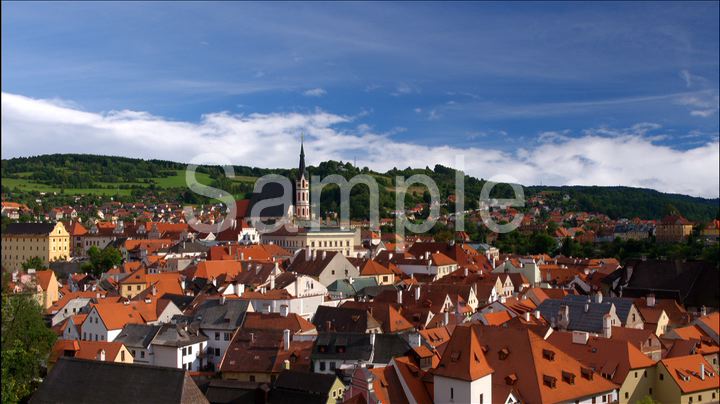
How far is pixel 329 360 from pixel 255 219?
248 feet

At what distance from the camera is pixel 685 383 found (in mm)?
28609

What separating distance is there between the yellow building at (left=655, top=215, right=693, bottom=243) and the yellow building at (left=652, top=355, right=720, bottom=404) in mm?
58702

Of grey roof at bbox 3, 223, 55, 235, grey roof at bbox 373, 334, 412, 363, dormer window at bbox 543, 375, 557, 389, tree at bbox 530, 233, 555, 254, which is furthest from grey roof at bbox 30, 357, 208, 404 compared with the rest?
tree at bbox 530, 233, 555, 254

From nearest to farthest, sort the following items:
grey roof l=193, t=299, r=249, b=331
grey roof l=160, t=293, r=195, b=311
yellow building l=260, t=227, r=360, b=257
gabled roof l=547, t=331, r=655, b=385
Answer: gabled roof l=547, t=331, r=655, b=385
grey roof l=193, t=299, r=249, b=331
grey roof l=160, t=293, r=195, b=311
yellow building l=260, t=227, r=360, b=257

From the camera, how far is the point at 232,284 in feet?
160

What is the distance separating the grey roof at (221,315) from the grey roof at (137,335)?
8.40 ft

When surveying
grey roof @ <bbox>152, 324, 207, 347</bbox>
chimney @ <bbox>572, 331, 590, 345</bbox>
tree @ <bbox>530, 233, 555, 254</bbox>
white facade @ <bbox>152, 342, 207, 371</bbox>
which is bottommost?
white facade @ <bbox>152, 342, 207, 371</bbox>

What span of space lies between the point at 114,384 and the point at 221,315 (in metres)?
A: 13.4

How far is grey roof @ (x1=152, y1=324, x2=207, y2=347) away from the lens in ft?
116

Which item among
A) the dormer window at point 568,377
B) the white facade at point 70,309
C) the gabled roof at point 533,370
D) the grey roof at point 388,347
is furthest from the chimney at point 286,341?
the white facade at point 70,309

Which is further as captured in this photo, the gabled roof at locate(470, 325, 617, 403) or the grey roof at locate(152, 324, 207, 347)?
the grey roof at locate(152, 324, 207, 347)

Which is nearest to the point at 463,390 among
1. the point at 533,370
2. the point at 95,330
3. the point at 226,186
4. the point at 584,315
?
the point at 533,370

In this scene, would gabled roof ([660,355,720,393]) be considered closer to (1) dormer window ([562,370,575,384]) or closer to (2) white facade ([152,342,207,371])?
(1) dormer window ([562,370,575,384])

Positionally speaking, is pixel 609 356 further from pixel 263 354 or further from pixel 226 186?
pixel 226 186
